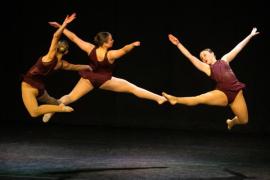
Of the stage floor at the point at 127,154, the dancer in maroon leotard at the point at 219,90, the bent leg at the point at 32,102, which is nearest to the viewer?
the dancer in maroon leotard at the point at 219,90

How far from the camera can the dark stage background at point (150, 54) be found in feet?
30.4

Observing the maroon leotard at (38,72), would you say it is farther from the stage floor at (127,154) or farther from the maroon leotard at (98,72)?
the stage floor at (127,154)

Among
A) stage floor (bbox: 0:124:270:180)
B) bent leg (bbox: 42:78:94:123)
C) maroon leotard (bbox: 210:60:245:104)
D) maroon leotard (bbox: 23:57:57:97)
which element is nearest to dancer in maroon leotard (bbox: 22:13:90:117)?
maroon leotard (bbox: 23:57:57:97)

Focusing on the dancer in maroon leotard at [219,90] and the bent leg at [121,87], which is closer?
the dancer in maroon leotard at [219,90]

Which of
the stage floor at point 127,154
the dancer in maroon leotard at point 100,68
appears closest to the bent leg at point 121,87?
the dancer in maroon leotard at point 100,68

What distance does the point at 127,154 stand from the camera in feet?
24.9

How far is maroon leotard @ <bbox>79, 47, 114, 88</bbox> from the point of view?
584 cm

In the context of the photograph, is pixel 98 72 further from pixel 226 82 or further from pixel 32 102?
pixel 226 82

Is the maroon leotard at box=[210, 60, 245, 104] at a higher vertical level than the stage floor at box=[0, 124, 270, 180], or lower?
higher

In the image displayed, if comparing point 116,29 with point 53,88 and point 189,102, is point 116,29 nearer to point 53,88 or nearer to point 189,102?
point 53,88

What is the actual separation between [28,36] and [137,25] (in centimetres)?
199

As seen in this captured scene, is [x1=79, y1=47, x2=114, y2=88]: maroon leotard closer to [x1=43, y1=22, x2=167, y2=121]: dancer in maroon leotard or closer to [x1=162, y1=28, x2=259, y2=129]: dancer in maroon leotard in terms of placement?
[x1=43, y1=22, x2=167, y2=121]: dancer in maroon leotard

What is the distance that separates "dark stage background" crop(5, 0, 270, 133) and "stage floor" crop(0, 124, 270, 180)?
33cm

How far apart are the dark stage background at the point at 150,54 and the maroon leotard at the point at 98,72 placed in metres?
3.63
